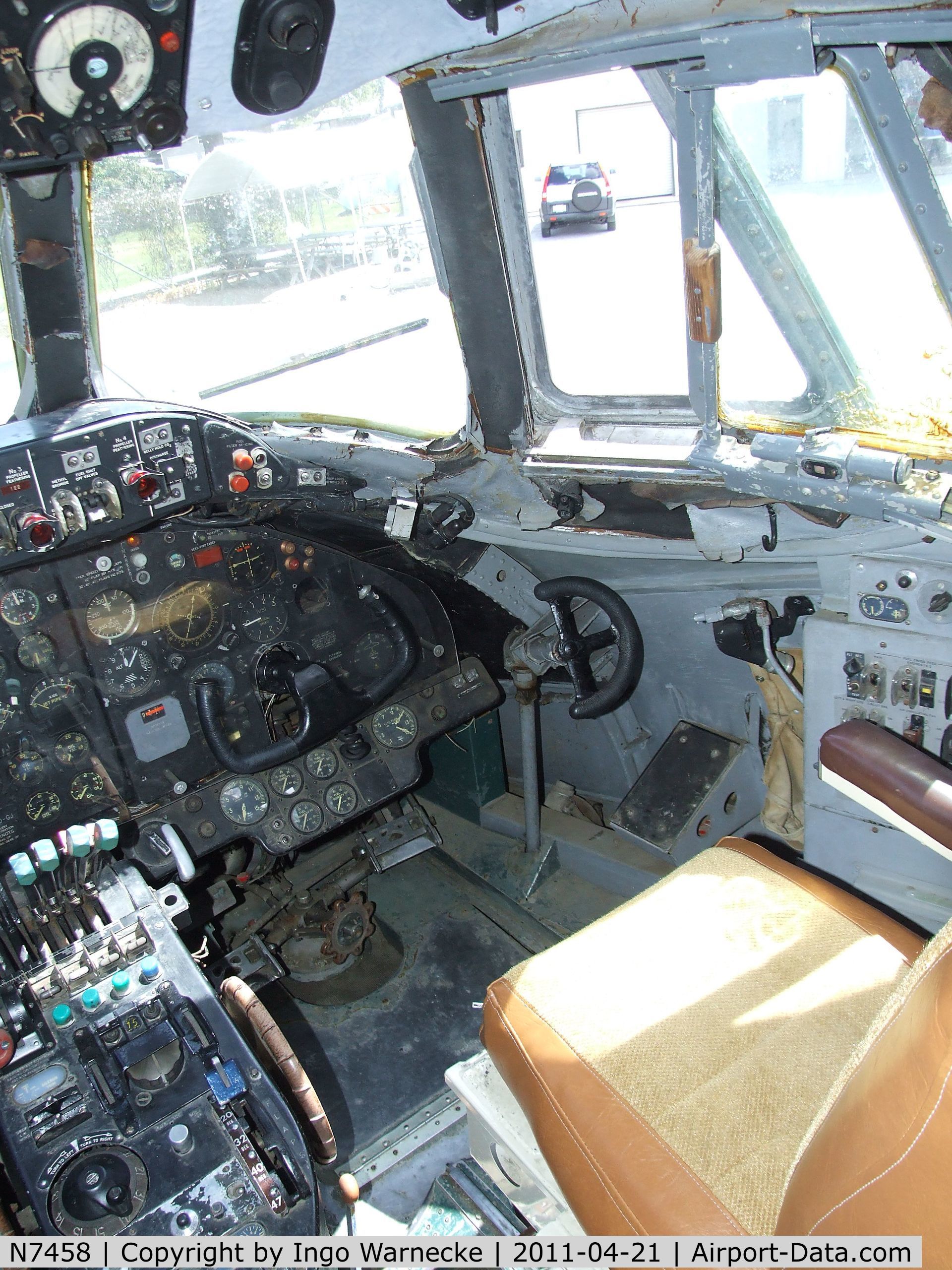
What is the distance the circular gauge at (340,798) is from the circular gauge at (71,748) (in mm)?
776

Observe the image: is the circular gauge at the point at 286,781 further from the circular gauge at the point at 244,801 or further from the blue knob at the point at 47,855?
the blue knob at the point at 47,855

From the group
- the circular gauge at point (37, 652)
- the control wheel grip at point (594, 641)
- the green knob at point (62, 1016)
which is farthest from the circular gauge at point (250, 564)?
the green knob at point (62, 1016)

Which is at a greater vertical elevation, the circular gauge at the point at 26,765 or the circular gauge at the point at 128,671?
the circular gauge at the point at 128,671

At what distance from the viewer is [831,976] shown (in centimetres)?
167

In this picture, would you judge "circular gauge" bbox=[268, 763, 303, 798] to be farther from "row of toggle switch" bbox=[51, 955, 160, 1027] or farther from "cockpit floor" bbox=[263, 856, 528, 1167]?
"row of toggle switch" bbox=[51, 955, 160, 1027]

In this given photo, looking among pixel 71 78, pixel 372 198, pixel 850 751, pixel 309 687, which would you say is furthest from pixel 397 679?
pixel 71 78

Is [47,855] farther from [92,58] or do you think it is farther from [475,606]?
[92,58]

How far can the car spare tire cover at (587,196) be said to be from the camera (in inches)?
80.0

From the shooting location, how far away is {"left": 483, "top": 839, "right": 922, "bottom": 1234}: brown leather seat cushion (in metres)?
1.40

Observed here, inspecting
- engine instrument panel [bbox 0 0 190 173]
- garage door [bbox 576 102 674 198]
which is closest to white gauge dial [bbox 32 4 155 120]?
engine instrument panel [bbox 0 0 190 173]

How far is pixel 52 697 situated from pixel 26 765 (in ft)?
0.62

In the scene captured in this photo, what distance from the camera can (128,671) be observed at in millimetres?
2697

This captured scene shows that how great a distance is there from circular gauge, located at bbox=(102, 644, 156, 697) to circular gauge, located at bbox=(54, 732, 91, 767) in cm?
15

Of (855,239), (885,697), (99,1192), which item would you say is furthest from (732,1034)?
(855,239)
